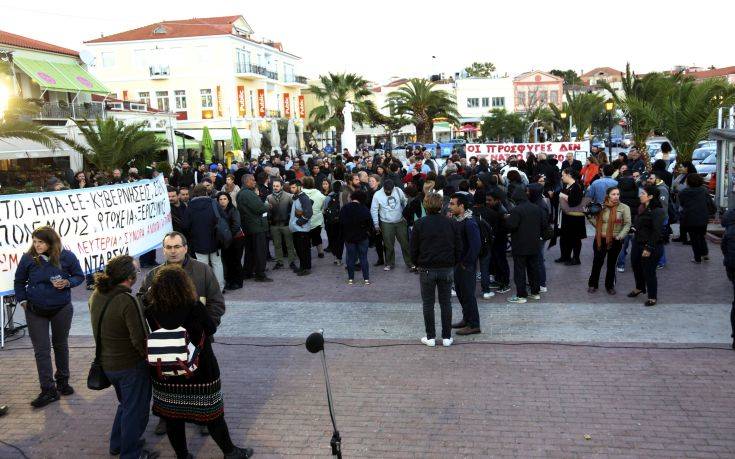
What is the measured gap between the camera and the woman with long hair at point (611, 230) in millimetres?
8938

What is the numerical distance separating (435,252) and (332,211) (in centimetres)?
513

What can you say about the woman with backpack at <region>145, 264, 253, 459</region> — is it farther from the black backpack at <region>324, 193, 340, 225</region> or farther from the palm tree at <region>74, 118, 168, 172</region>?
the palm tree at <region>74, 118, 168, 172</region>

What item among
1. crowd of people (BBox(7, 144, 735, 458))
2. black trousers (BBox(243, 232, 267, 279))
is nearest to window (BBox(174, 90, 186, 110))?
crowd of people (BBox(7, 144, 735, 458))

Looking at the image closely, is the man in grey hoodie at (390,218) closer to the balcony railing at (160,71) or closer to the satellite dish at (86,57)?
the satellite dish at (86,57)

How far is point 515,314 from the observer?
8.45 meters

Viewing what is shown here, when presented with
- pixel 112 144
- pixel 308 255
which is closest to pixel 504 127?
pixel 112 144

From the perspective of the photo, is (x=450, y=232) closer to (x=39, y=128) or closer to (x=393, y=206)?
(x=393, y=206)

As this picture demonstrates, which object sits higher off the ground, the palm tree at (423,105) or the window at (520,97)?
the window at (520,97)

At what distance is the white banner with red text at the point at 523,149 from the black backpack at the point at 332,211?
35.8 feet

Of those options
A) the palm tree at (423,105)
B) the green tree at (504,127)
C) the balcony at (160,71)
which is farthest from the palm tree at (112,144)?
the balcony at (160,71)

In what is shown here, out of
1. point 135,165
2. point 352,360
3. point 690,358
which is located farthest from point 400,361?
point 135,165


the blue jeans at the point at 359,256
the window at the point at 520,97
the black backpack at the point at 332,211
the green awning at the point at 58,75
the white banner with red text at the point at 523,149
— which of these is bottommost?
the blue jeans at the point at 359,256

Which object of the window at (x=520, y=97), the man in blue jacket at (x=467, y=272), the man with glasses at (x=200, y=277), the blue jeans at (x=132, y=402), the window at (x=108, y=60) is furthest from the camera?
the window at (x=520, y=97)

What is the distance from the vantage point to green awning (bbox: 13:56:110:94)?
96.8 ft
